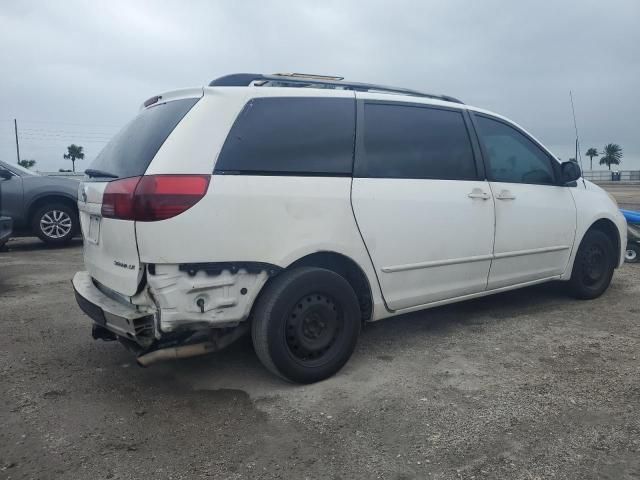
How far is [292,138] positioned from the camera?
10.7 ft

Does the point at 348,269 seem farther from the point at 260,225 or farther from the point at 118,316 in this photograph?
the point at 118,316

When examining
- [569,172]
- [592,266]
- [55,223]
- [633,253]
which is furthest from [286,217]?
[55,223]

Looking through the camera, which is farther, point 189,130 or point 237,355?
point 237,355

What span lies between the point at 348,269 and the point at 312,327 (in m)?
0.47

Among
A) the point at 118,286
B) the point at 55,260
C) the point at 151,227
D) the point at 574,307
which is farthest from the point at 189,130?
the point at 55,260

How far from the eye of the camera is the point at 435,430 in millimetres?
2740

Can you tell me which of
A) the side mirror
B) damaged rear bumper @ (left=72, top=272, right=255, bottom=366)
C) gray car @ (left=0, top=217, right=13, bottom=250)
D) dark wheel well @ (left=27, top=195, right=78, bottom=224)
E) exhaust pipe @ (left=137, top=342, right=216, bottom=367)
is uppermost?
the side mirror

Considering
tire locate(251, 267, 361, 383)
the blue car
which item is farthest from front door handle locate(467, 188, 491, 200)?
the blue car

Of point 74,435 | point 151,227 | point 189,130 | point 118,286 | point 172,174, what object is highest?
point 189,130

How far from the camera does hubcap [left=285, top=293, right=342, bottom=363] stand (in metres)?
3.18

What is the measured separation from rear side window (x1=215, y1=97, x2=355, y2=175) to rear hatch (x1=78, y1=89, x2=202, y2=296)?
0.35 metres

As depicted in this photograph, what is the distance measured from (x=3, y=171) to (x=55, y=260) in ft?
6.38

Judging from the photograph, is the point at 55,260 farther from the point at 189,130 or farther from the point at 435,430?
the point at 435,430

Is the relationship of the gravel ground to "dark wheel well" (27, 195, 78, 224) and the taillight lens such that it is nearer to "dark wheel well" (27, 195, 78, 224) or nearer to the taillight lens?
the taillight lens
